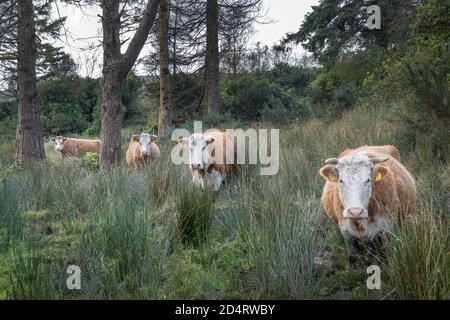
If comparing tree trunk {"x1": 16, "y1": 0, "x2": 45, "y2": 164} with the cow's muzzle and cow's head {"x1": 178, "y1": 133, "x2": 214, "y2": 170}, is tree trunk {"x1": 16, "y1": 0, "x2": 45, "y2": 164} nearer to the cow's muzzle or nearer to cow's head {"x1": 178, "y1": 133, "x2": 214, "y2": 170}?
cow's head {"x1": 178, "y1": 133, "x2": 214, "y2": 170}

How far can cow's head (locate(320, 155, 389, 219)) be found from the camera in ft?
12.9

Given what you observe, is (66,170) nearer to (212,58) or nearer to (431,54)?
(431,54)

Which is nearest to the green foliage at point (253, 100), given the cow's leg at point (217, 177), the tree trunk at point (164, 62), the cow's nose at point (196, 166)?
the tree trunk at point (164, 62)

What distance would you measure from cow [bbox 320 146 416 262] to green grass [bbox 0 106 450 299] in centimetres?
19

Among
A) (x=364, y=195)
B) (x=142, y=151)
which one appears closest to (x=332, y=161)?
(x=364, y=195)

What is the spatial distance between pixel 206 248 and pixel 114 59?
17.1 feet

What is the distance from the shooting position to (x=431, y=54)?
35.2ft

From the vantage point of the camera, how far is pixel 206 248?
185 inches

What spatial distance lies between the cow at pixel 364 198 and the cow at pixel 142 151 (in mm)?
7668

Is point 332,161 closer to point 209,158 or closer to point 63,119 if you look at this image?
point 209,158

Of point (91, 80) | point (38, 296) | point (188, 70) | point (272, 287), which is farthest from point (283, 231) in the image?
point (91, 80)

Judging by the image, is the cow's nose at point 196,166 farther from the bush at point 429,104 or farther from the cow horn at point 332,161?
the bush at point 429,104

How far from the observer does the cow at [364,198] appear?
4027mm

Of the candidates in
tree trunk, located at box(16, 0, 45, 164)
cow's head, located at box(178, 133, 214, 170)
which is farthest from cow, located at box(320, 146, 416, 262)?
tree trunk, located at box(16, 0, 45, 164)
